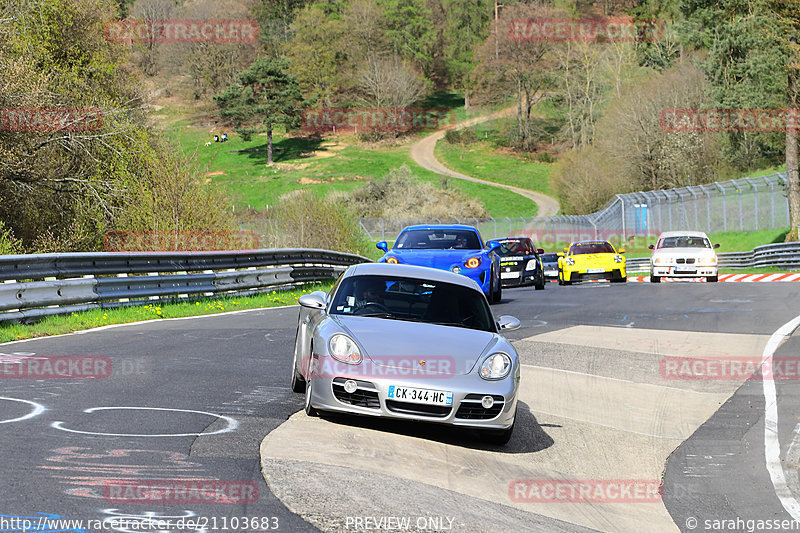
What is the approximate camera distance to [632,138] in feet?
233

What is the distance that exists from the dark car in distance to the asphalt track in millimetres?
14197

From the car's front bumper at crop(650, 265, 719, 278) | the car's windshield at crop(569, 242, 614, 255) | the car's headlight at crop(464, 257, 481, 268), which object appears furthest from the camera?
the car's windshield at crop(569, 242, 614, 255)

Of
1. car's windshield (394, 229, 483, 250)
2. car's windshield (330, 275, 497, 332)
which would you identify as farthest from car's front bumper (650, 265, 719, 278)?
car's windshield (330, 275, 497, 332)

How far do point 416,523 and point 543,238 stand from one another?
65604 millimetres

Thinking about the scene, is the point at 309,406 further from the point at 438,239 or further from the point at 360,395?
the point at 438,239

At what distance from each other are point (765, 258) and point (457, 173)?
72.7m

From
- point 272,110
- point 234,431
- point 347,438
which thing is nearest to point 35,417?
point 234,431

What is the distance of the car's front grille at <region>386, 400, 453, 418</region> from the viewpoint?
285 inches


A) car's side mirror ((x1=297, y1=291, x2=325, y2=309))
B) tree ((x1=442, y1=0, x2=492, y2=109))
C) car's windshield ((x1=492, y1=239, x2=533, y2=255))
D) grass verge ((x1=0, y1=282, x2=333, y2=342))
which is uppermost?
tree ((x1=442, y1=0, x2=492, y2=109))

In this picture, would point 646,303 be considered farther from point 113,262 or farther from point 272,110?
point 272,110

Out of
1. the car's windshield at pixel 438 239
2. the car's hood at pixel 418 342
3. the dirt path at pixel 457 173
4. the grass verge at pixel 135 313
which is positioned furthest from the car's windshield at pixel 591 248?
the dirt path at pixel 457 173

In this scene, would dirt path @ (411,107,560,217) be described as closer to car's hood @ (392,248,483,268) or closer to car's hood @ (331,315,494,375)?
car's hood @ (392,248,483,268)

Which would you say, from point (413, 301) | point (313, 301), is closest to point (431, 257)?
point (413, 301)

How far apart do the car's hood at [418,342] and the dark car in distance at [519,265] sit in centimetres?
1942
